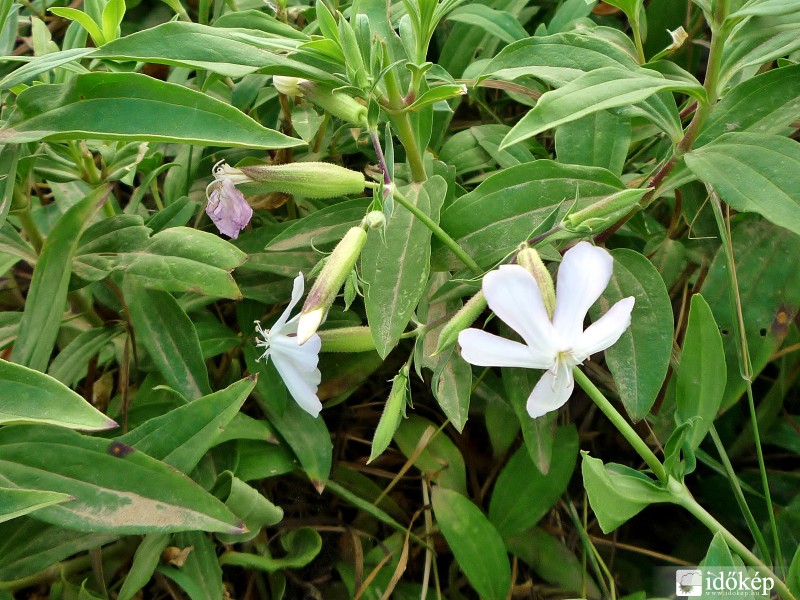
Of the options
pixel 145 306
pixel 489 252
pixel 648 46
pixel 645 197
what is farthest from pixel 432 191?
pixel 648 46

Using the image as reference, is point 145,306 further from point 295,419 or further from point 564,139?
point 564,139

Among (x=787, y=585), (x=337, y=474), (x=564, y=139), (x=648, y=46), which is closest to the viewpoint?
(x=787, y=585)

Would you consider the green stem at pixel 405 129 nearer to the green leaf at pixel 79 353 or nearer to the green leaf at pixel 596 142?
the green leaf at pixel 596 142

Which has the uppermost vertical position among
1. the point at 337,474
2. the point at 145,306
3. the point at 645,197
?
the point at 645,197

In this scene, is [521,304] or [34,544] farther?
[34,544]

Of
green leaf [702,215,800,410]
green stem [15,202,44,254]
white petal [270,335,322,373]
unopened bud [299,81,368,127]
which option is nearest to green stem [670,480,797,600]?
green leaf [702,215,800,410]

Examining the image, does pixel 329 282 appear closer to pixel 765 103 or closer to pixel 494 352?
pixel 494 352

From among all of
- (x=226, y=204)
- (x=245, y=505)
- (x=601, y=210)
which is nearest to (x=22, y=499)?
(x=245, y=505)
